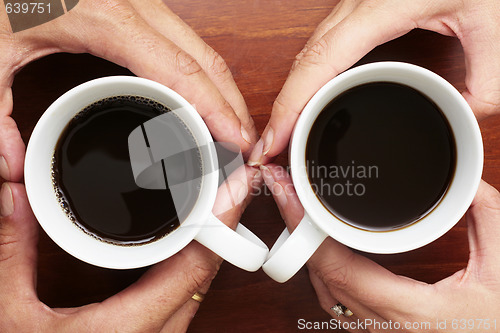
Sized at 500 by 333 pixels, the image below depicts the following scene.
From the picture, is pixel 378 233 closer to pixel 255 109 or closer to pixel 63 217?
pixel 255 109

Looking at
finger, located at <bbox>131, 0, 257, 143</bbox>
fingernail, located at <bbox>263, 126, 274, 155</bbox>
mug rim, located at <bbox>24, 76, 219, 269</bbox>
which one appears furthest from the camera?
finger, located at <bbox>131, 0, 257, 143</bbox>

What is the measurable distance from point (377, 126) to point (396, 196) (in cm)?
14

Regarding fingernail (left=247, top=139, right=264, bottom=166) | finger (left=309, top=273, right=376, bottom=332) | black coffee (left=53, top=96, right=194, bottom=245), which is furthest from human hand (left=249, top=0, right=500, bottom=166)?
finger (left=309, top=273, right=376, bottom=332)

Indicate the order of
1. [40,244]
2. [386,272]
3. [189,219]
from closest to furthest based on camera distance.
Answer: [189,219] → [386,272] → [40,244]

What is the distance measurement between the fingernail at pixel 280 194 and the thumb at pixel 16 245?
0.47 meters

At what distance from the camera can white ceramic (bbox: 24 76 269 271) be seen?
0.65 m

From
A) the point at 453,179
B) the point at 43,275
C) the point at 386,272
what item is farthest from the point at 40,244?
the point at 453,179

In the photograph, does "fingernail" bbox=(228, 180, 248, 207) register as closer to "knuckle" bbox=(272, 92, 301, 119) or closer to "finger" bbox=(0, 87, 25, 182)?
"knuckle" bbox=(272, 92, 301, 119)

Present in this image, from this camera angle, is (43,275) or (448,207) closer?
(448,207)

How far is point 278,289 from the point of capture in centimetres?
95

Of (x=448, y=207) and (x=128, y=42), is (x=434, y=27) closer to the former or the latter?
(x=448, y=207)

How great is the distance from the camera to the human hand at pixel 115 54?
30.3 inches

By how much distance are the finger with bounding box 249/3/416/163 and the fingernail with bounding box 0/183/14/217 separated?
459mm

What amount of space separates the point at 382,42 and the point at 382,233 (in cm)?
36
